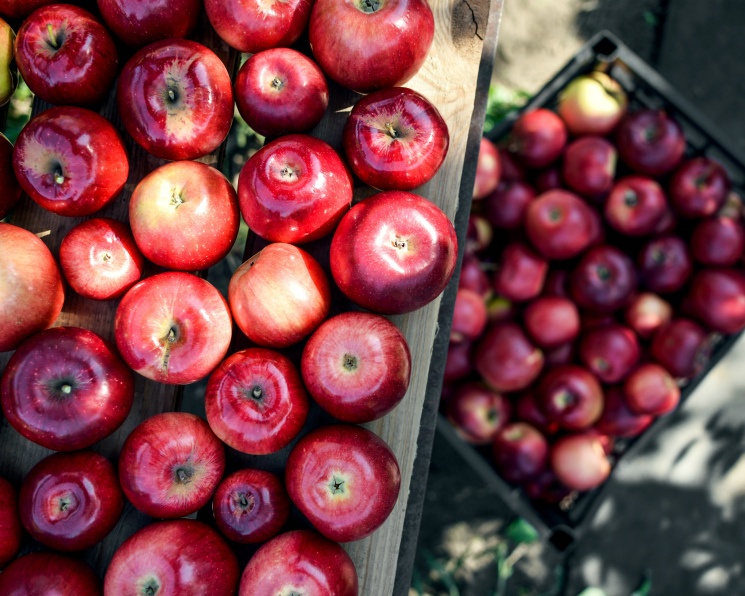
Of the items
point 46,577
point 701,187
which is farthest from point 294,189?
point 701,187

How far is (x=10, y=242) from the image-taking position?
1.27 metres

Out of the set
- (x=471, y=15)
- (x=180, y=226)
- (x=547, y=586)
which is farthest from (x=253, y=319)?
(x=547, y=586)

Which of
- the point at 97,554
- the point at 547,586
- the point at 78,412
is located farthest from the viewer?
the point at 547,586

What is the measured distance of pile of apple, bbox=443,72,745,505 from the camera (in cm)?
234

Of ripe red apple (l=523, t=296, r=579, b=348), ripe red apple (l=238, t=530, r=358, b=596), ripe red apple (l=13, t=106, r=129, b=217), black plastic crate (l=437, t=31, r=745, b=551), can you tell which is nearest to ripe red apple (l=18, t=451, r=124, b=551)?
ripe red apple (l=238, t=530, r=358, b=596)

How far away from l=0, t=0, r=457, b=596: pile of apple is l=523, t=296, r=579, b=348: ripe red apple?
1260 millimetres

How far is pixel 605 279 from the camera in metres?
2.34

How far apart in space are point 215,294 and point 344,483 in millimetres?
517

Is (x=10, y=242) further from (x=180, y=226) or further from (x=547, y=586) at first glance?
(x=547, y=586)

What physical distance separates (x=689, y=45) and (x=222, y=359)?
3.14 m

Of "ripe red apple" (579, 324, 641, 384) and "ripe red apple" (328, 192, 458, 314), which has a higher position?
A: "ripe red apple" (328, 192, 458, 314)

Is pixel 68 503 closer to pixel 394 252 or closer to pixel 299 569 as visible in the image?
pixel 299 569

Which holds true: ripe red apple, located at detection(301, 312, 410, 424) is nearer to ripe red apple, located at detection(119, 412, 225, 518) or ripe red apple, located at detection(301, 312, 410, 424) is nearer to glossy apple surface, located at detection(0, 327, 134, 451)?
ripe red apple, located at detection(119, 412, 225, 518)

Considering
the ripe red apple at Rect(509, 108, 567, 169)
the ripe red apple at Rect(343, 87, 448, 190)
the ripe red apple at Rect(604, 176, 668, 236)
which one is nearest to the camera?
the ripe red apple at Rect(343, 87, 448, 190)
